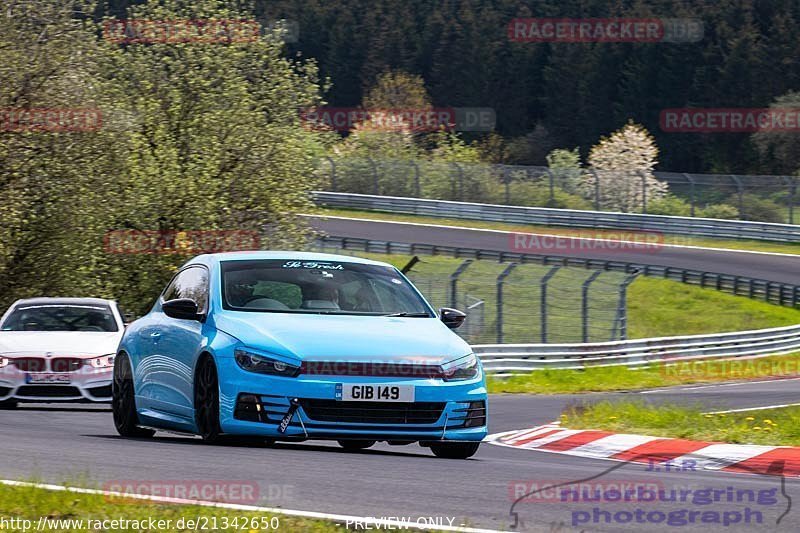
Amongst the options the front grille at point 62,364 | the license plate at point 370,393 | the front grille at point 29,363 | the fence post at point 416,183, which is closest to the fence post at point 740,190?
the fence post at point 416,183

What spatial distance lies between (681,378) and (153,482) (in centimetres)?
2262

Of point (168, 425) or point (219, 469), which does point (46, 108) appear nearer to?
point (168, 425)

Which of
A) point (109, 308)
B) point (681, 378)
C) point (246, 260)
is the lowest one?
point (681, 378)

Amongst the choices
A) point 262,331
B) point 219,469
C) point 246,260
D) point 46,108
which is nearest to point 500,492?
point 219,469

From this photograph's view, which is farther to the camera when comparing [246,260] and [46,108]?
[46,108]

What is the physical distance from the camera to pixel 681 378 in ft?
94.4

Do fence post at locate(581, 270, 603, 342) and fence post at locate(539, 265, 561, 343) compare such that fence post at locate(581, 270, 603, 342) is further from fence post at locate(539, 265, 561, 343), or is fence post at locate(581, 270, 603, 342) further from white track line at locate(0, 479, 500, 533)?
white track line at locate(0, 479, 500, 533)

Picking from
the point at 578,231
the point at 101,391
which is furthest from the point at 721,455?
the point at 578,231

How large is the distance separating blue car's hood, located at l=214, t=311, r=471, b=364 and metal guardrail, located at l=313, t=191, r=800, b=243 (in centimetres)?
4150

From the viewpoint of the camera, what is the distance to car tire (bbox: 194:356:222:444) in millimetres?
9211

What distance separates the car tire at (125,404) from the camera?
11.0 metres

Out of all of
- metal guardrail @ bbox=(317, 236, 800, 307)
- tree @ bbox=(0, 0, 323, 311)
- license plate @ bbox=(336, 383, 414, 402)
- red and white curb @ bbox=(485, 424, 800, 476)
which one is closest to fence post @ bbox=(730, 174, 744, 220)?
metal guardrail @ bbox=(317, 236, 800, 307)

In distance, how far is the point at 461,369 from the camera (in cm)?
940

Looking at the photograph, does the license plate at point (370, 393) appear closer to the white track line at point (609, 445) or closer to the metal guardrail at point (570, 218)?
the white track line at point (609, 445)
